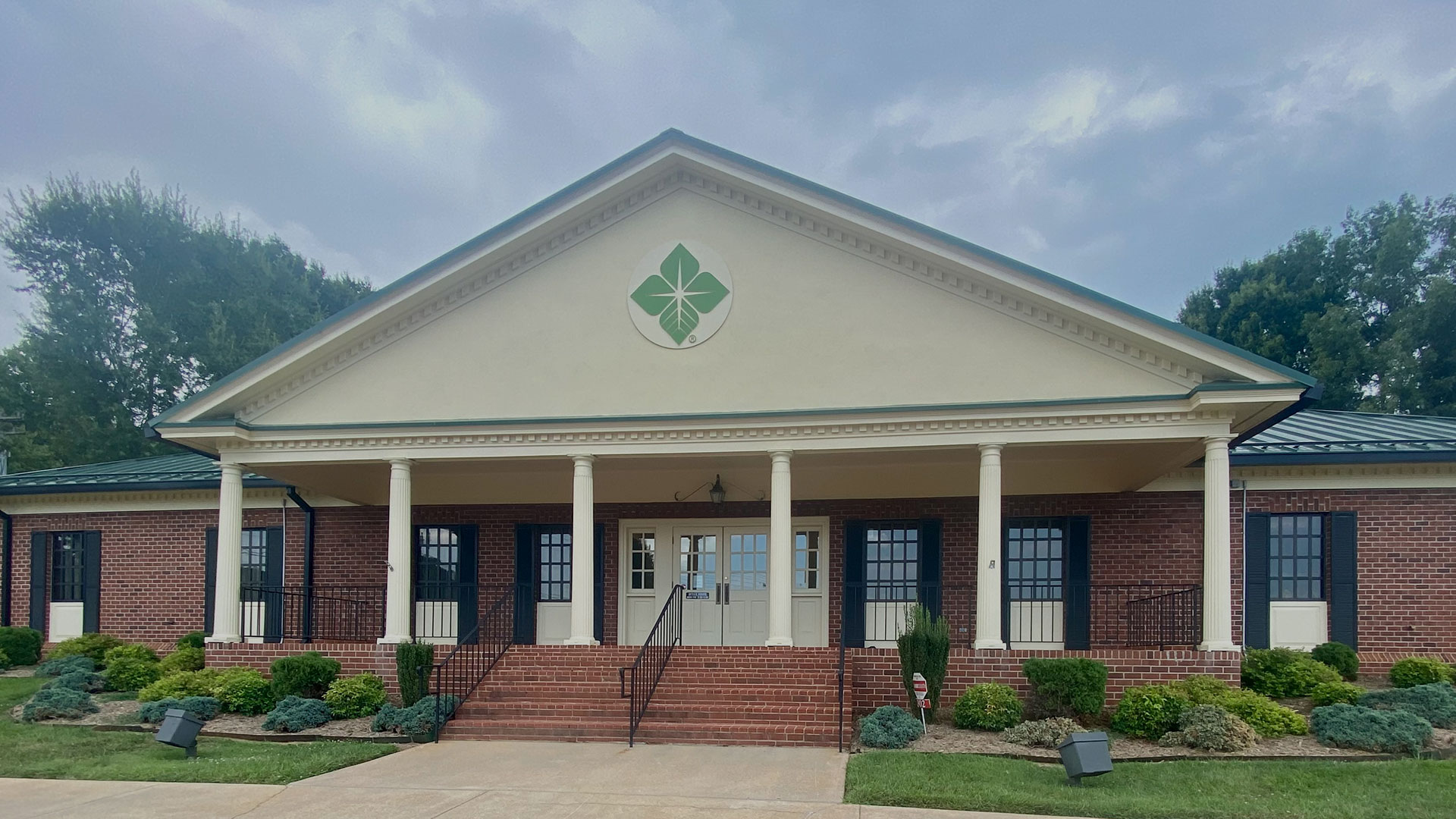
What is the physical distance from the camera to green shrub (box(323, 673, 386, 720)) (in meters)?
12.0

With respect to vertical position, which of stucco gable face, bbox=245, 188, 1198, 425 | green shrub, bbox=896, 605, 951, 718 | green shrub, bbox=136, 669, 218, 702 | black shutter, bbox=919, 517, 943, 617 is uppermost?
stucco gable face, bbox=245, 188, 1198, 425

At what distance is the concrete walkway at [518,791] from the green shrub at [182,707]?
280 cm

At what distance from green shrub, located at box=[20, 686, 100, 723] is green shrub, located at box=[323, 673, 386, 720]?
3.20m

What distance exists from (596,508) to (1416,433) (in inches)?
513

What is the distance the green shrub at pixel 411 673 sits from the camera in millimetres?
11898

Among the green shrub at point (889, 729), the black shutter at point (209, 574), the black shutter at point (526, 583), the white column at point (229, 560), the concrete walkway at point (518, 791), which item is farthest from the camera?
the black shutter at point (209, 574)

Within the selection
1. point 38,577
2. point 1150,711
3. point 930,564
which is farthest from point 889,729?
point 38,577

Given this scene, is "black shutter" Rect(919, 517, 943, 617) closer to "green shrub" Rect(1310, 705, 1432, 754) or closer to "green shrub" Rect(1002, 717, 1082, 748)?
"green shrub" Rect(1002, 717, 1082, 748)

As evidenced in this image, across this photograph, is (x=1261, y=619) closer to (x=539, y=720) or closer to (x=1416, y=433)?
(x=1416, y=433)

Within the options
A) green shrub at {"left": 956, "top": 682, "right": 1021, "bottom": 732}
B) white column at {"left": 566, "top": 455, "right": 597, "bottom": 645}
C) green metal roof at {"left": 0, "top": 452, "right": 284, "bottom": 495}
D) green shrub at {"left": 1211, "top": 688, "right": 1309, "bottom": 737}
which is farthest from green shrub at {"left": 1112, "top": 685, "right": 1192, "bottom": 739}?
green metal roof at {"left": 0, "top": 452, "right": 284, "bottom": 495}

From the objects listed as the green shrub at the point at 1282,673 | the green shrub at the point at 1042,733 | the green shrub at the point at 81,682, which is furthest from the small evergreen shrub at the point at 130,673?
the green shrub at the point at 1282,673

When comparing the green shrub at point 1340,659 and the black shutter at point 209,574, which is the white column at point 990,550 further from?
the black shutter at point 209,574

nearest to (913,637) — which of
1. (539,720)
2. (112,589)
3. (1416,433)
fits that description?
(539,720)

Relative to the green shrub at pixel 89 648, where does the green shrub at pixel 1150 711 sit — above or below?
above
